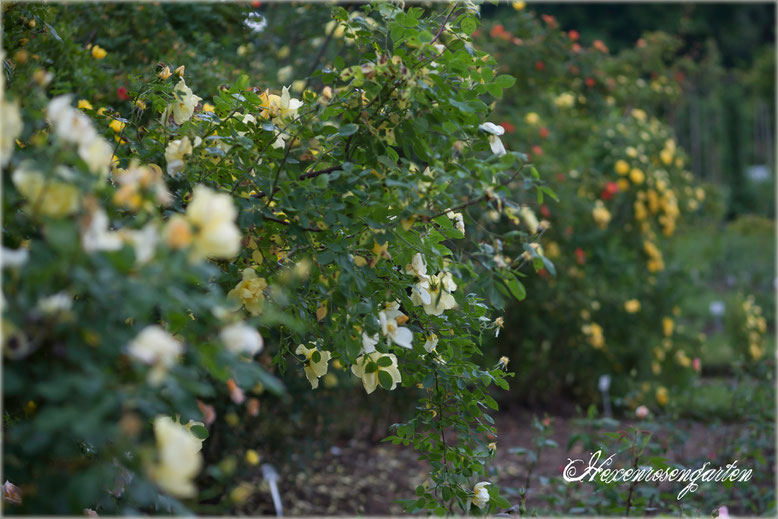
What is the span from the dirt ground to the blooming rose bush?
139 centimetres

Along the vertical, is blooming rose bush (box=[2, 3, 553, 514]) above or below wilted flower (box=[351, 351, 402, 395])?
above

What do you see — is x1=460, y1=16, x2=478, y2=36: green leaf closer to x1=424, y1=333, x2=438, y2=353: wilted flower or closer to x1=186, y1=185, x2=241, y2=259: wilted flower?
x1=424, y1=333, x2=438, y2=353: wilted flower

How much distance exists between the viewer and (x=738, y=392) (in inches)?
123

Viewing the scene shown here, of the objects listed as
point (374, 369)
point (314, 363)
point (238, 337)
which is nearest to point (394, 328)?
point (374, 369)

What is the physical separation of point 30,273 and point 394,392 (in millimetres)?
2791

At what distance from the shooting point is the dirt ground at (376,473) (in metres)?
2.88

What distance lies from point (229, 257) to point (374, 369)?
1.03 ft

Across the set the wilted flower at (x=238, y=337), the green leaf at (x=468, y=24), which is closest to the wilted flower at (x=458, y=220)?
the green leaf at (x=468, y=24)

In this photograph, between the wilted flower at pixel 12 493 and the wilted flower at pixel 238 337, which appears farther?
the wilted flower at pixel 12 493

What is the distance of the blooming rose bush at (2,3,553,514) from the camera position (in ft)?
2.09

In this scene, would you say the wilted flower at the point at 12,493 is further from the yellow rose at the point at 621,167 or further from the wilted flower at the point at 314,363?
the yellow rose at the point at 621,167

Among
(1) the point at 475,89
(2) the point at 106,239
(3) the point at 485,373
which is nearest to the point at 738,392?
(3) the point at 485,373

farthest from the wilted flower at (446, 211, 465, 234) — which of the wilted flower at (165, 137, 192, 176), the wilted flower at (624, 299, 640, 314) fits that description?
the wilted flower at (624, 299, 640, 314)

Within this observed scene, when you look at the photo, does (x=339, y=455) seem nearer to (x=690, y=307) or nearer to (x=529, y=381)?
(x=529, y=381)
